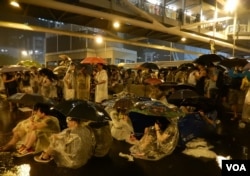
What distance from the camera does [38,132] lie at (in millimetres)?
6121

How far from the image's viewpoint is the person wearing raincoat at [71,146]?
551 cm

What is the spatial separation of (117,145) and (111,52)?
2162cm

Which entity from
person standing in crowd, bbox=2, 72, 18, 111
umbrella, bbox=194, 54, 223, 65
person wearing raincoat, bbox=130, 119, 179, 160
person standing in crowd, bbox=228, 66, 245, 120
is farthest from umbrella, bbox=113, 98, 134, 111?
person standing in crowd, bbox=2, 72, 18, 111

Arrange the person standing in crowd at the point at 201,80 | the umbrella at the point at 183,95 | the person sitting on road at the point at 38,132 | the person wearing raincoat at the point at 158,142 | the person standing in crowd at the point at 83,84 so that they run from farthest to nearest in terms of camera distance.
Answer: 1. the person standing in crowd at the point at 83,84
2. the person standing in crowd at the point at 201,80
3. the umbrella at the point at 183,95
4. the person wearing raincoat at the point at 158,142
5. the person sitting on road at the point at 38,132

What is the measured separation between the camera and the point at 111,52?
28.4 metres

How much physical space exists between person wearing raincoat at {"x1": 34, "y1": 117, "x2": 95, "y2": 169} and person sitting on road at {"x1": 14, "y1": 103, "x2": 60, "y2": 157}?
0.55 metres

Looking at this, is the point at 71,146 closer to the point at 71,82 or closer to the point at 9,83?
the point at 71,82

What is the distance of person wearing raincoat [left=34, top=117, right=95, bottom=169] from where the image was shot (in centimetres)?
551

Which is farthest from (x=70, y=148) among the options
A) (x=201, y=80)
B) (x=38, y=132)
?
(x=201, y=80)

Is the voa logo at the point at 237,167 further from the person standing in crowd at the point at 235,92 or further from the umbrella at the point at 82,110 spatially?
the person standing in crowd at the point at 235,92

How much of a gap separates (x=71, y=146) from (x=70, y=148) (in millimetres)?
50

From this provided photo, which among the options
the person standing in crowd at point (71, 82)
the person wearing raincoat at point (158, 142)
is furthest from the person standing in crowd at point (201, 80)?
the person standing in crowd at point (71, 82)

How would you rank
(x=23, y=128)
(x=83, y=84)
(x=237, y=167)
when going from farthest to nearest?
(x=83, y=84), (x=23, y=128), (x=237, y=167)

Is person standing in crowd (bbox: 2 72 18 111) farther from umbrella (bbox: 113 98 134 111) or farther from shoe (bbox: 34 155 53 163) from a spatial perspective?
shoe (bbox: 34 155 53 163)
